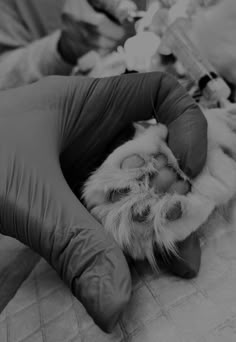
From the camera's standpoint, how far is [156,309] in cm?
38

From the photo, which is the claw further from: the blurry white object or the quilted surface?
the blurry white object

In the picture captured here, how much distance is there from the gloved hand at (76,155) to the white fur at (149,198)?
20mm

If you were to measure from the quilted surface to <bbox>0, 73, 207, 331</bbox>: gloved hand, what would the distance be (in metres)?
0.04

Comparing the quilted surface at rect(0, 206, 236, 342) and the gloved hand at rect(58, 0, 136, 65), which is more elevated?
the gloved hand at rect(58, 0, 136, 65)

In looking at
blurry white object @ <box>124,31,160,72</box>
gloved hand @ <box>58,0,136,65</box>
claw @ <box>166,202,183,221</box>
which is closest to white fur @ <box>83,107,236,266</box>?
claw @ <box>166,202,183,221</box>

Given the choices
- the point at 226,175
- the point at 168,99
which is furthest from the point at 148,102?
the point at 226,175

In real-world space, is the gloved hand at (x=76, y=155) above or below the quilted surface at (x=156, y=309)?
above

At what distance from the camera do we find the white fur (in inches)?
15.8

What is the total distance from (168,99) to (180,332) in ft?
1.09

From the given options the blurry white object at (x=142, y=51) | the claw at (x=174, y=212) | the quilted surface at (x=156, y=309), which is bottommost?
the quilted surface at (x=156, y=309)

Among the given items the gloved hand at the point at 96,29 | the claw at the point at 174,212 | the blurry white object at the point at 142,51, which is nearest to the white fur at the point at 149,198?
the claw at the point at 174,212

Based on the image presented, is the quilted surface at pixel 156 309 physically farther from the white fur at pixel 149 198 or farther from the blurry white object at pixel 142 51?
the blurry white object at pixel 142 51

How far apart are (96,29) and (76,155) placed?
456mm

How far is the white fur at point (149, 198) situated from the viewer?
40 cm
